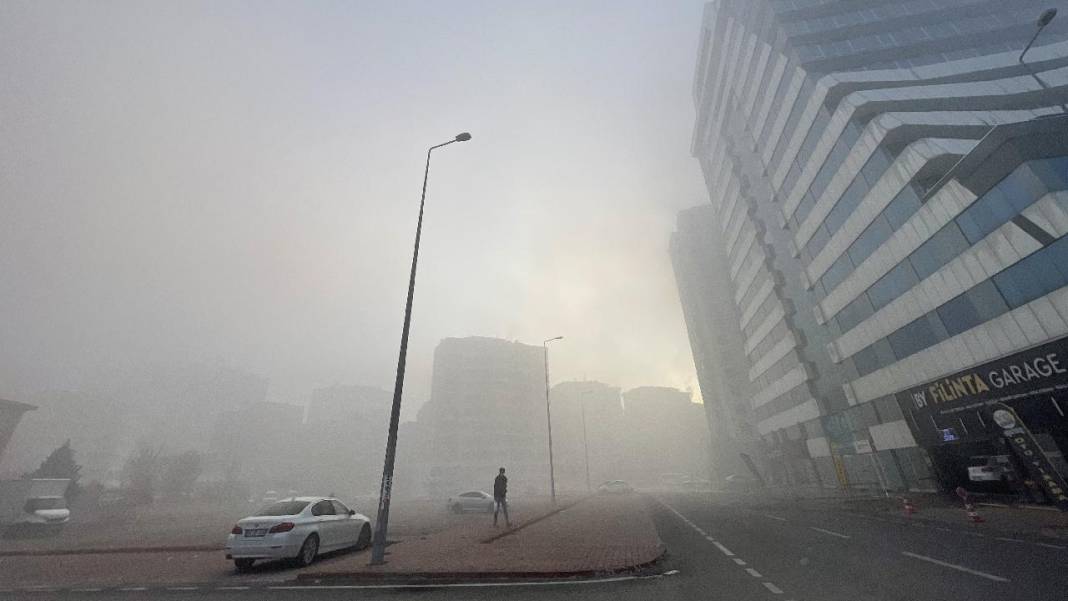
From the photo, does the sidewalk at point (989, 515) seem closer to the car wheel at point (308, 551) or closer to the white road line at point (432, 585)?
the white road line at point (432, 585)

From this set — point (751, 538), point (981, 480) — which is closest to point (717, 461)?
point (981, 480)

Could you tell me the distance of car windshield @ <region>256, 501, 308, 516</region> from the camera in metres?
9.87

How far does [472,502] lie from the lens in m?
28.6

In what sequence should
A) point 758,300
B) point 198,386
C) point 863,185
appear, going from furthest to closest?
point 198,386
point 758,300
point 863,185

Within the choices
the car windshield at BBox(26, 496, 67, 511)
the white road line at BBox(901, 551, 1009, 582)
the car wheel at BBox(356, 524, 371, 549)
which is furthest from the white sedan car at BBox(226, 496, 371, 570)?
the car windshield at BBox(26, 496, 67, 511)

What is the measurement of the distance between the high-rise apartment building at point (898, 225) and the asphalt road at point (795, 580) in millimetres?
14862

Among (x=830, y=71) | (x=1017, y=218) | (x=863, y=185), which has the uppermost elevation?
(x=830, y=71)

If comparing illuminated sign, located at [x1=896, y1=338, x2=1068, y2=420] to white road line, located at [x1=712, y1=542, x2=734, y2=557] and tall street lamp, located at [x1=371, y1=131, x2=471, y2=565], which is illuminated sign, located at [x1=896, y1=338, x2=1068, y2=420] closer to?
white road line, located at [x1=712, y1=542, x2=734, y2=557]

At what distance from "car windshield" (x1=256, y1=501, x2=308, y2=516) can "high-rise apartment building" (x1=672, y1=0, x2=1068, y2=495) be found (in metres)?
28.3

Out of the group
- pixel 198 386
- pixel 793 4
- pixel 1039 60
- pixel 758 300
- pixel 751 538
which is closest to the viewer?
pixel 751 538

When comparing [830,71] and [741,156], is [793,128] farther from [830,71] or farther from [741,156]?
[741,156]

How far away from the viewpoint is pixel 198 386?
579 feet

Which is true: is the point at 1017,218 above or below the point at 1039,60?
below

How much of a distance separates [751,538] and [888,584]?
249 inches
